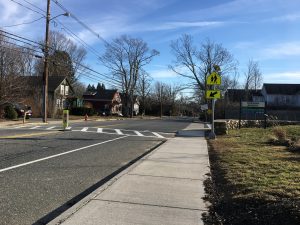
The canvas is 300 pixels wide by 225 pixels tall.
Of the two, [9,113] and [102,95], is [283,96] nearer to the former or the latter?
[102,95]

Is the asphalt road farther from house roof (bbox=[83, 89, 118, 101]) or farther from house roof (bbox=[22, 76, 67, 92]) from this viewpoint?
house roof (bbox=[83, 89, 118, 101])

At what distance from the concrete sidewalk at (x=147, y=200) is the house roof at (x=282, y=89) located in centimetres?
7371

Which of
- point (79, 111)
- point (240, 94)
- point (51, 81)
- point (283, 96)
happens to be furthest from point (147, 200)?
point (240, 94)

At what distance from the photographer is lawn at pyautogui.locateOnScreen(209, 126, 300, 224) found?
5.76 meters

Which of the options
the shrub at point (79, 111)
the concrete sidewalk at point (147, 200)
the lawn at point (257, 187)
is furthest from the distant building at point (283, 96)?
the concrete sidewalk at point (147, 200)

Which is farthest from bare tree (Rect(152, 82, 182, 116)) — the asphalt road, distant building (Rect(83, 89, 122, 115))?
the asphalt road

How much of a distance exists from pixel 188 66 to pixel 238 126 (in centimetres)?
4300

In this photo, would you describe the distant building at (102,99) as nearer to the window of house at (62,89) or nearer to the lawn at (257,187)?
the window of house at (62,89)

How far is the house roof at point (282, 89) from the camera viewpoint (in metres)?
80.1

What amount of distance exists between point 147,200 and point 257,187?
225 centimetres

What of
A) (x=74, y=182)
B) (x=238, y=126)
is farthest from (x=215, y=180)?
(x=238, y=126)

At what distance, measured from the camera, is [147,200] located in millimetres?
6797

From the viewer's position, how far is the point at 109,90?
103688mm

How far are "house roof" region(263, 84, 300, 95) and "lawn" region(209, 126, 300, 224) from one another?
231 feet
